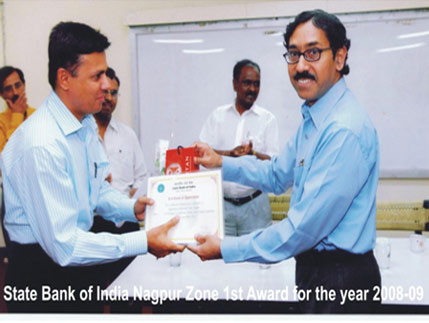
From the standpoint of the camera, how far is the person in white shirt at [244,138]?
2846mm

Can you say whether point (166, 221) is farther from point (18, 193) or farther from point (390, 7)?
point (390, 7)

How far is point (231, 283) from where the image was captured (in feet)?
5.38

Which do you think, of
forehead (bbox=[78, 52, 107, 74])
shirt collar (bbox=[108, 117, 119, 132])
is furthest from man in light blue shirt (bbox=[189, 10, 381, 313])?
shirt collar (bbox=[108, 117, 119, 132])

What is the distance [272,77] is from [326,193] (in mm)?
2307

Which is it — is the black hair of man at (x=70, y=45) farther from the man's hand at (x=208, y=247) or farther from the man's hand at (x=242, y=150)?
the man's hand at (x=242, y=150)

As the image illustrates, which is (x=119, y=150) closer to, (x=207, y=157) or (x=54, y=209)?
(x=207, y=157)

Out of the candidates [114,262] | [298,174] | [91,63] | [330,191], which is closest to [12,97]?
[114,262]

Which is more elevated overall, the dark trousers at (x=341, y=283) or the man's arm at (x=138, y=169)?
the man's arm at (x=138, y=169)

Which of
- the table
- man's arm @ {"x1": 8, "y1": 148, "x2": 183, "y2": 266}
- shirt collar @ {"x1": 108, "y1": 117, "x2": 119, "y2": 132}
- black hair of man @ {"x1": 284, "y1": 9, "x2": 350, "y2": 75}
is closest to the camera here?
man's arm @ {"x1": 8, "y1": 148, "x2": 183, "y2": 266}

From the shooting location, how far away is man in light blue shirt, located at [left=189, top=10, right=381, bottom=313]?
136 centimetres

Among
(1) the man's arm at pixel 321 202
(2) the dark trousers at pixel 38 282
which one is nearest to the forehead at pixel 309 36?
(1) the man's arm at pixel 321 202

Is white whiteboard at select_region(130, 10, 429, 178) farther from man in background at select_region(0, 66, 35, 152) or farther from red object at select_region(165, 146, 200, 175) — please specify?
A: red object at select_region(165, 146, 200, 175)

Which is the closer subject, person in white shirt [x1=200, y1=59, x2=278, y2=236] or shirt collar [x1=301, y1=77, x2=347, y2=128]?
shirt collar [x1=301, y1=77, x2=347, y2=128]

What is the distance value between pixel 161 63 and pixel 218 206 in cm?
239
